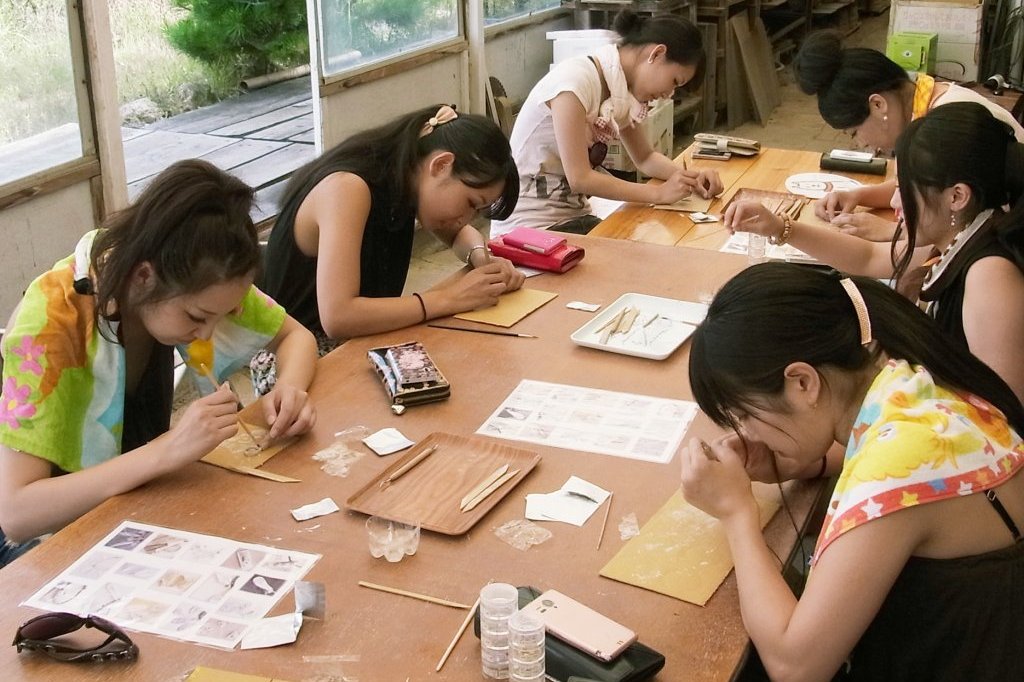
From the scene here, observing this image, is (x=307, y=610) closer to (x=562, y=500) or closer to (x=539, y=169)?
(x=562, y=500)

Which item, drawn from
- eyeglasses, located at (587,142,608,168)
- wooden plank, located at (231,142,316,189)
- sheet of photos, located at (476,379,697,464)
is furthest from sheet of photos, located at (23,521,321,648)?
wooden plank, located at (231,142,316,189)

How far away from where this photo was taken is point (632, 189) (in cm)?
333

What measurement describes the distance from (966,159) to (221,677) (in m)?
1.64

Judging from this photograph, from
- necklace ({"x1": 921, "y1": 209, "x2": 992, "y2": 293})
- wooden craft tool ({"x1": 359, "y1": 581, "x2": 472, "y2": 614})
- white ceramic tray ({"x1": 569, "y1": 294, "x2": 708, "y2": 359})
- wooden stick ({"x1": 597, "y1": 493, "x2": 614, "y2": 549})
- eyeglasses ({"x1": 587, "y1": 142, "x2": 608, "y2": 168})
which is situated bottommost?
wooden stick ({"x1": 597, "y1": 493, "x2": 614, "y2": 549})

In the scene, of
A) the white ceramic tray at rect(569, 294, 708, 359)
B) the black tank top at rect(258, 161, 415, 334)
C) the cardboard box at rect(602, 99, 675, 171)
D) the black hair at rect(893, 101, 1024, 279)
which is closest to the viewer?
the black hair at rect(893, 101, 1024, 279)

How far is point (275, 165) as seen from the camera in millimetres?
5102

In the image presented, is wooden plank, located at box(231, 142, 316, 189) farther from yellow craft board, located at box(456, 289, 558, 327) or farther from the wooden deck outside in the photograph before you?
yellow craft board, located at box(456, 289, 558, 327)

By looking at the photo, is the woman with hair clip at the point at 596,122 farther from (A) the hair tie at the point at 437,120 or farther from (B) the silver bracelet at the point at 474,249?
(A) the hair tie at the point at 437,120

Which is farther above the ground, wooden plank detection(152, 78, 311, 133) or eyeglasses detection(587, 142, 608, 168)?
eyeglasses detection(587, 142, 608, 168)

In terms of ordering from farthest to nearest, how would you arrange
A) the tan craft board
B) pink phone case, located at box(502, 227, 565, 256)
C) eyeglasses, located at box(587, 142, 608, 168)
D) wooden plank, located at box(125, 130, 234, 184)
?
wooden plank, located at box(125, 130, 234, 184)
eyeglasses, located at box(587, 142, 608, 168)
the tan craft board
pink phone case, located at box(502, 227, 565, 256)

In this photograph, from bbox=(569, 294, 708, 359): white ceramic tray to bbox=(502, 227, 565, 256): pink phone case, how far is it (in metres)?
0.30

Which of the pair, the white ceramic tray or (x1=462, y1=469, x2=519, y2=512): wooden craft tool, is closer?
(x1=462, y1=469, x2=519, y2=512): wooden craft tool

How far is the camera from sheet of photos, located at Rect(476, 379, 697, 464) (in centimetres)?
184

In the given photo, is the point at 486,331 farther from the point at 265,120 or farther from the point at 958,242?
the point at 265,120
